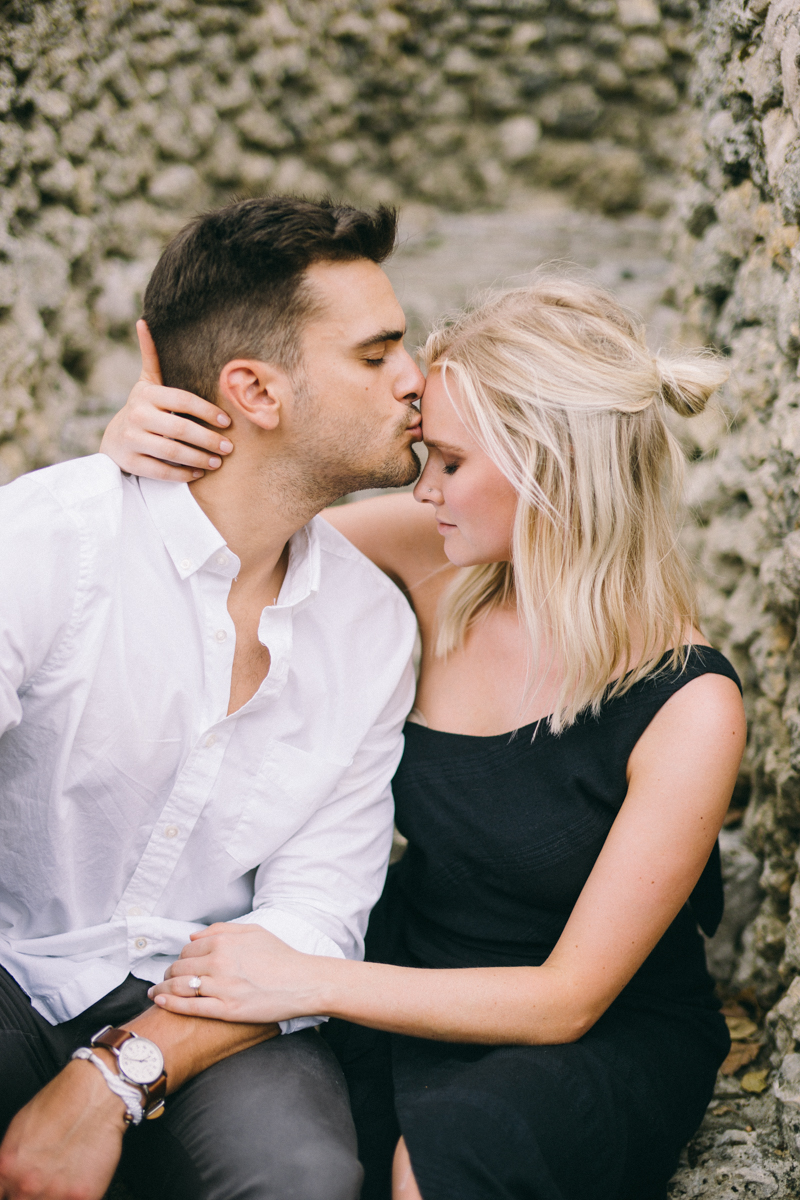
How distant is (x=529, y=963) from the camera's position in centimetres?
200

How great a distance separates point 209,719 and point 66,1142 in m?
0.82

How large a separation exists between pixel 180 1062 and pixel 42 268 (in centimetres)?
279

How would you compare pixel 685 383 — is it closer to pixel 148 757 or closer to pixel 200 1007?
pixel 148 757

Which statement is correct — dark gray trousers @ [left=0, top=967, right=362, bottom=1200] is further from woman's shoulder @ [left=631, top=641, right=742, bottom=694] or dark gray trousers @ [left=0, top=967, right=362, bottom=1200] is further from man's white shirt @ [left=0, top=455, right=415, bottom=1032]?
woman's shoulder @ [left=631, top=641, right=742, bottom=694]

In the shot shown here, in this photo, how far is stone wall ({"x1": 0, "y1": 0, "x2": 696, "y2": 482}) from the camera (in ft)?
10.3

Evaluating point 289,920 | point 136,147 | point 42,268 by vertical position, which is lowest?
point 289,920

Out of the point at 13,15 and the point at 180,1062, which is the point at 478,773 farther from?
the point at 13,15

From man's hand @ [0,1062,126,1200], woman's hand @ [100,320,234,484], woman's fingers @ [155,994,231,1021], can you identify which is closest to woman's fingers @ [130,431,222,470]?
woman's hand @ [100,320,234,484]

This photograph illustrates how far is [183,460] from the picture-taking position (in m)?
1.96

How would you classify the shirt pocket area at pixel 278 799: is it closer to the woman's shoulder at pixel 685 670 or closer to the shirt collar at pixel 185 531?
the shirt collar at pixel 185 531

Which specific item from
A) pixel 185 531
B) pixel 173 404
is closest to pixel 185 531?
pixel 185 531

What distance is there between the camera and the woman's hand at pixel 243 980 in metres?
1.75

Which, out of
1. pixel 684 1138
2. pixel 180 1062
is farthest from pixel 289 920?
pixel 684 1138

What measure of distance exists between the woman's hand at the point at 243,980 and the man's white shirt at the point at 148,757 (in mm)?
83
